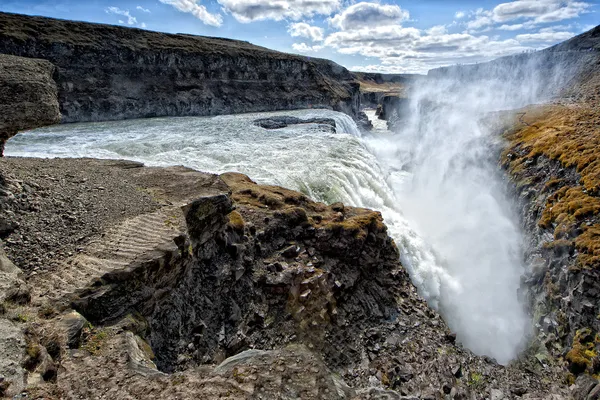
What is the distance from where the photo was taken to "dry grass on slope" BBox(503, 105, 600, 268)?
15771 millimetres

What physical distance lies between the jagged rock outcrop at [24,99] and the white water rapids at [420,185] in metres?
13.1

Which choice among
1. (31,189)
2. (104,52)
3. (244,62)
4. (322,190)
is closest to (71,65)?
(104,52)

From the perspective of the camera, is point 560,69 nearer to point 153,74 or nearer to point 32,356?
point 153,74

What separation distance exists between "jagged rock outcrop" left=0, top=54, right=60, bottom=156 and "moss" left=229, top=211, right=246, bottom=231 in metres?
5.94

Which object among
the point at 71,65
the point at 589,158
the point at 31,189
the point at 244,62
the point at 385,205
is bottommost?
the point at 385,205

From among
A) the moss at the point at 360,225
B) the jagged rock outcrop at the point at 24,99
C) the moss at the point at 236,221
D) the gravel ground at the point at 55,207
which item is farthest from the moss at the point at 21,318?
the moss at the point at 360,225

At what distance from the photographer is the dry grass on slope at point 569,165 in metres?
15.8

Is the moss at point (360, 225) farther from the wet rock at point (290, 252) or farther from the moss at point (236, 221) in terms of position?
the moss at point (236, 221)

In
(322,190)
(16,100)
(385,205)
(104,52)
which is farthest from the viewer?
(104,52)

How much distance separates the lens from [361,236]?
50.3 ft

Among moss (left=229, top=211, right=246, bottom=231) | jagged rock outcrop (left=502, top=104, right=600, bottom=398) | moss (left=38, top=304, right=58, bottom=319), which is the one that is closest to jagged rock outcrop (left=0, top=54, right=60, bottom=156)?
moss (left=38, top=304, right=58, bottom=319)

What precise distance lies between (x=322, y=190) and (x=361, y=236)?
7.11 meters

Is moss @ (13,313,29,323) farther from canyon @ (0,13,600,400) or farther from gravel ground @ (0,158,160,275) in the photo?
gravel ground @ (0,158,160,275)

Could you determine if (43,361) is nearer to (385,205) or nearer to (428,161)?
(385,205)
